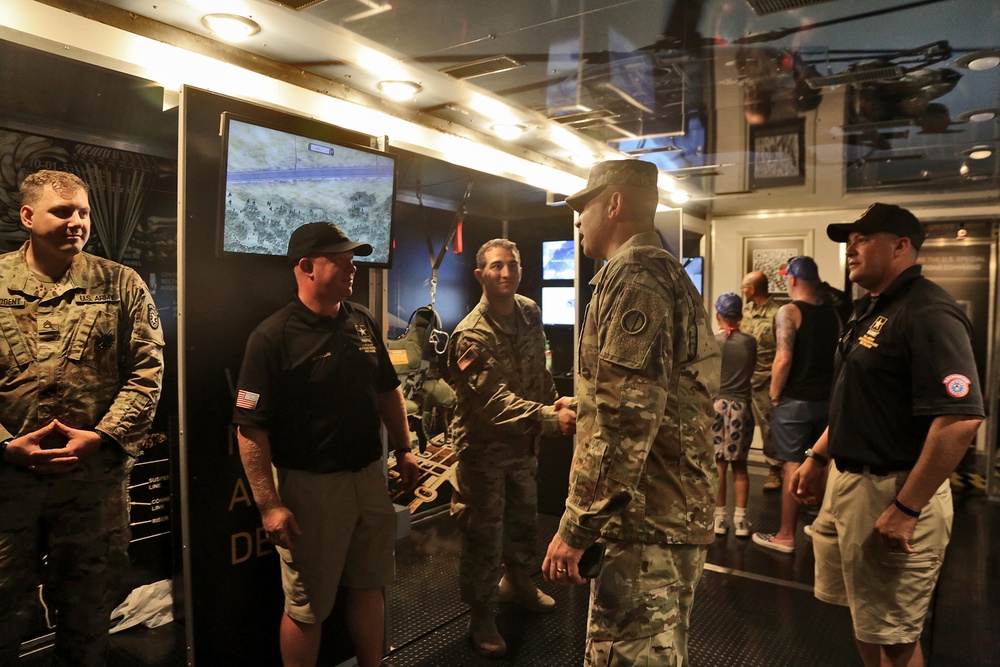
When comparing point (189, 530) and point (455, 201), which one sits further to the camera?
point (455, 201)

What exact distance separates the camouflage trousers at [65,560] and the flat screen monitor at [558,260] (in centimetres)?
332

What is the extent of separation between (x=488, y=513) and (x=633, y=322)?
1.71 meters

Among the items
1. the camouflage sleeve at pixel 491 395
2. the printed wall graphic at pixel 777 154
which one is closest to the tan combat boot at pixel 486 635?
the camouflage sleeve at pixel 491 395

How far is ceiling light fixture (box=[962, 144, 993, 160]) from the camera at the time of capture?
15.0ft

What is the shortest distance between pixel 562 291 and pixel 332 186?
2.58m

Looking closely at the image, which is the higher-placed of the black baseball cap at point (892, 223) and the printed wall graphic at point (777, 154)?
the printed wall graphic at point (777, 154)

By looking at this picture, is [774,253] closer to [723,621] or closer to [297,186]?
[723,621]

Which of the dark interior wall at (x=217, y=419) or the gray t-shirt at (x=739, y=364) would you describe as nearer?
the dark interior wall at (x=217, y=419)

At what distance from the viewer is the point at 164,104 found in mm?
2678

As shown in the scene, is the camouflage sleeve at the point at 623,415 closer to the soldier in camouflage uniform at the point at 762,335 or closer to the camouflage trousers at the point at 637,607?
the camouflage trousers at the point at 637,607

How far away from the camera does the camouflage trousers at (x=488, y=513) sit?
3.03 m

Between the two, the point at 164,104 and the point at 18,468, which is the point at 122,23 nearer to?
the point at 164,104

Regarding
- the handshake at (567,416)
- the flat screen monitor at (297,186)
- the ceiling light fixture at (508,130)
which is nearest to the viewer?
the flat screen monitor at (297,186)

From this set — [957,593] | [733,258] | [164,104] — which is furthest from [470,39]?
[733,258]
